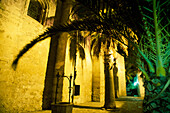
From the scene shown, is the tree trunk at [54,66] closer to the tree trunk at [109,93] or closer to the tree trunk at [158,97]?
the tree trunk at [109,93]

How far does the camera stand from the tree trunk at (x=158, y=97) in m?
1.46

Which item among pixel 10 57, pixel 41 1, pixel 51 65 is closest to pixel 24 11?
pixel 41 1

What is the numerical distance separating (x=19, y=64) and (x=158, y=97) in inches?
218

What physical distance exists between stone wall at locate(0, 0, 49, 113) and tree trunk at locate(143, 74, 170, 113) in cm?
520

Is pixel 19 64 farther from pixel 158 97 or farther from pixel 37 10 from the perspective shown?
pixel 158 97

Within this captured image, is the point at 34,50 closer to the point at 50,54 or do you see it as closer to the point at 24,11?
the point at 50,54

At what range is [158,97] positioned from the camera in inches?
59.5

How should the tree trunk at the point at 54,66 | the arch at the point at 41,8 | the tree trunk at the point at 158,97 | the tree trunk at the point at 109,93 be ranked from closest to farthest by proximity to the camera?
1. the tree trunk at the point at 158,97
2. the tree trunk at the point at 109,93
3. the tree trunk at the point at 54,66
4. the arch at the point at 41,8

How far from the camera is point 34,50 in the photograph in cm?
609

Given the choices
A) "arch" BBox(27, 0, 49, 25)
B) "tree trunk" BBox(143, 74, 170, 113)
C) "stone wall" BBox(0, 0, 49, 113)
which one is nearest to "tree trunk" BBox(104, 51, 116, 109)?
"stone wall" BBox(0, 0, 49, 113)

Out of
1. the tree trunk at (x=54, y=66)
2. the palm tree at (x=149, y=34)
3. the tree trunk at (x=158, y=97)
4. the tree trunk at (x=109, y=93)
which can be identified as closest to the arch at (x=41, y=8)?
the tree trunk at (x=54, y=66)

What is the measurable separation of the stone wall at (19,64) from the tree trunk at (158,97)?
5198 mm

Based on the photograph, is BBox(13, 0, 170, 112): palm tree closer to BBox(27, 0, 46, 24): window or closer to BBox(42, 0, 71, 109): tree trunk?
BBox(42, 0, 71, 109): tree trunk

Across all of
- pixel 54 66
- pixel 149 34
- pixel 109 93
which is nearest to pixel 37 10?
pixel 54 66
